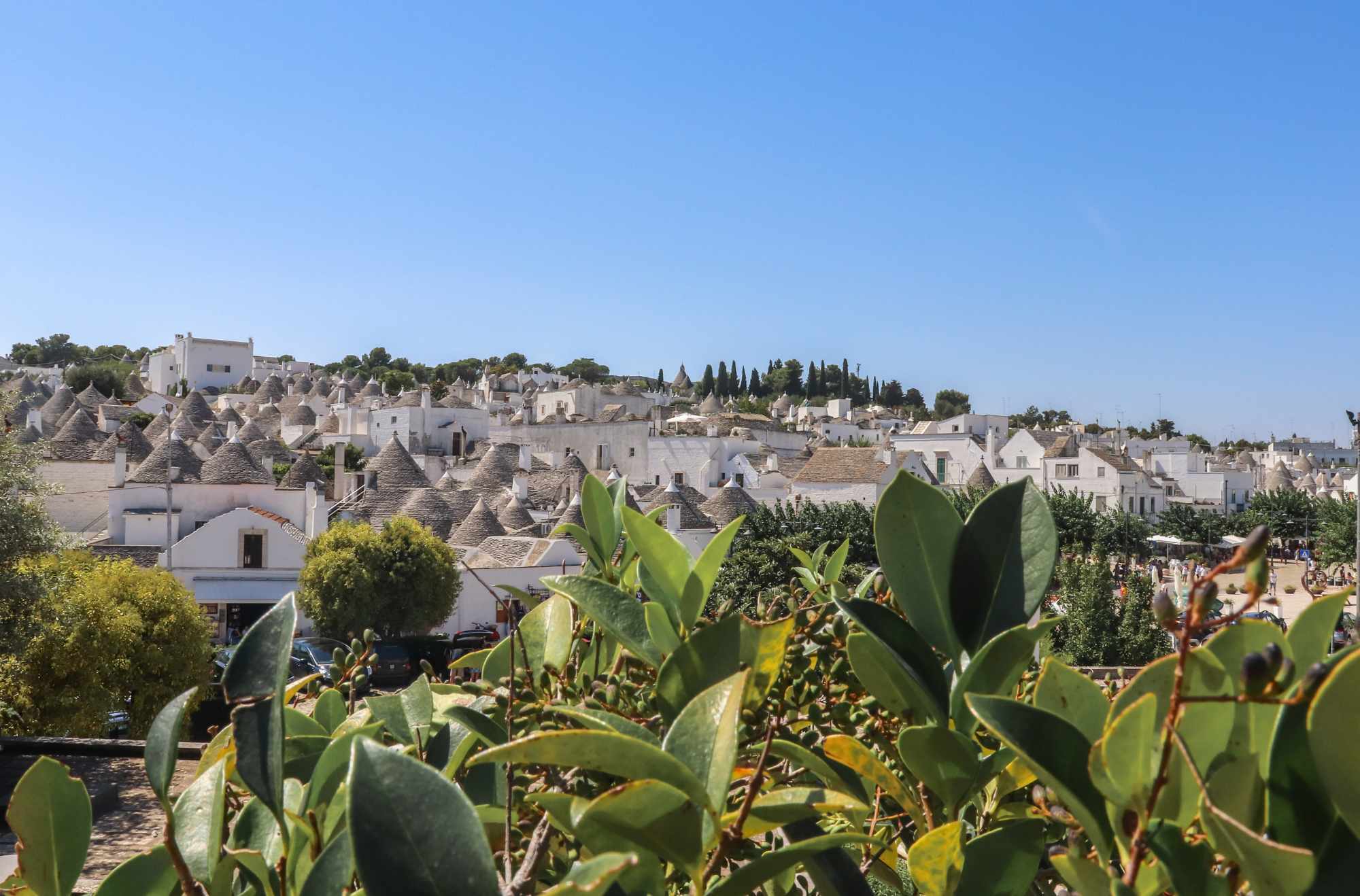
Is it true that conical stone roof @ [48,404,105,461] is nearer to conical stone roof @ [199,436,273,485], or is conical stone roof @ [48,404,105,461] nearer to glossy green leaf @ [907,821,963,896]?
conical stone roof @ [199,436,273,485]

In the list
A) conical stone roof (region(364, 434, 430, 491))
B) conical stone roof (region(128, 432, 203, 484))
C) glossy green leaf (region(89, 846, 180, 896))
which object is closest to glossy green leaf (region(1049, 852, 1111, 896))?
glossy green leaf (region(89, 846, 180, 896))

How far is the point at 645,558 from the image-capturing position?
1363 millimetres

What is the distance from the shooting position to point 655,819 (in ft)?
2.69

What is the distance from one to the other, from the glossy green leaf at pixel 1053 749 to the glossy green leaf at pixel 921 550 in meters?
0.29

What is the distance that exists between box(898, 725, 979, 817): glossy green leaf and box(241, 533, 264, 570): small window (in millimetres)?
24036

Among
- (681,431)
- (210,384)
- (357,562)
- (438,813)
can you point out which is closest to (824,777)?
(438,813)

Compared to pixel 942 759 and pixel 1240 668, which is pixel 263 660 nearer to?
pixel 942 759

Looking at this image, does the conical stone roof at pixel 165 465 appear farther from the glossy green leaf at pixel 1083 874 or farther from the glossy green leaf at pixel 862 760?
the glossy green leaf at pixel 1083 874

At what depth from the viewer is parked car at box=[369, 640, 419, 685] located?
16.8m

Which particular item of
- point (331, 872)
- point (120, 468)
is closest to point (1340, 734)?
point (331, 872)

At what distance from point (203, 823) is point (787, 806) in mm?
586

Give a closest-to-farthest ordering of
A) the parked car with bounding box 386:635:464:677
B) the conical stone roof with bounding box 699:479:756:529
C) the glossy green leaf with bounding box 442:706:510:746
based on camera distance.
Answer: the glossy green leaf with bounding box 442:706:510:746, the parked car with bounding box 386:635:464:677, the conical stone roof with bounding box 699:479:756:529

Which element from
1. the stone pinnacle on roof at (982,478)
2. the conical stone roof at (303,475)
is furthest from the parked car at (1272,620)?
the stone pinnacle on roof at (982,478)

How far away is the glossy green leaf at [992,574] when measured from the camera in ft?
3.67
